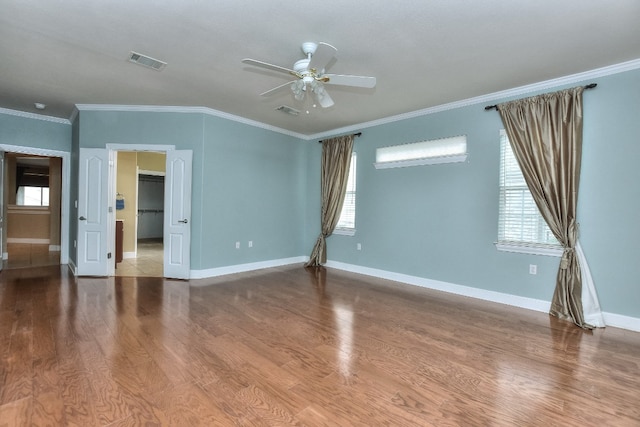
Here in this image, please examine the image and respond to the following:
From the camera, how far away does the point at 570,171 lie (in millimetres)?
3486

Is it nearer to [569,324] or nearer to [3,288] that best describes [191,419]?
[569,324]

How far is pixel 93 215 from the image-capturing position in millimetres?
4926

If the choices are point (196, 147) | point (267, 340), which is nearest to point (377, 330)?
point (267, 340)

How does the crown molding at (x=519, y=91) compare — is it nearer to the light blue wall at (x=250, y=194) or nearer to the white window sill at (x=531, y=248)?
the light blue wall at (x=250, y=194)

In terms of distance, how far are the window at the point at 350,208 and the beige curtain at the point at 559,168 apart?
→ 110 inches

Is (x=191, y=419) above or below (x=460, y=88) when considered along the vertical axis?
below

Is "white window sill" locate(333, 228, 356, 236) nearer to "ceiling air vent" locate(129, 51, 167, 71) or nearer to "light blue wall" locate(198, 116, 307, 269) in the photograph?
"light blue wall" locate(198, 116, 307, 269)

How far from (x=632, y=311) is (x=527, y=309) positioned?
3.02ft

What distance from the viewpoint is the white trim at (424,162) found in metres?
4.46

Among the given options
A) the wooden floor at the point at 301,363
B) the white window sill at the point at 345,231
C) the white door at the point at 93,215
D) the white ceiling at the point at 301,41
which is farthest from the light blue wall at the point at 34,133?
the white window sill at the point at 345,231

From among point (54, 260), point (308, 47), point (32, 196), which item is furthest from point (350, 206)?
point (32, 196)

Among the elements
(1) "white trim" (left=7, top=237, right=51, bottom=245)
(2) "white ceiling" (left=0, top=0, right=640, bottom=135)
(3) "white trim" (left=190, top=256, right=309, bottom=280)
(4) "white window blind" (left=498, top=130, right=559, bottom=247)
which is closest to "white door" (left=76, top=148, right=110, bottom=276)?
(2) "white ceiling" (left=0, top=0, right=640, bottom=135)

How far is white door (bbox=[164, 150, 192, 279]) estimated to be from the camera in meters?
4.92

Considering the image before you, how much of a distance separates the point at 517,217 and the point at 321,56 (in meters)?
3.18
